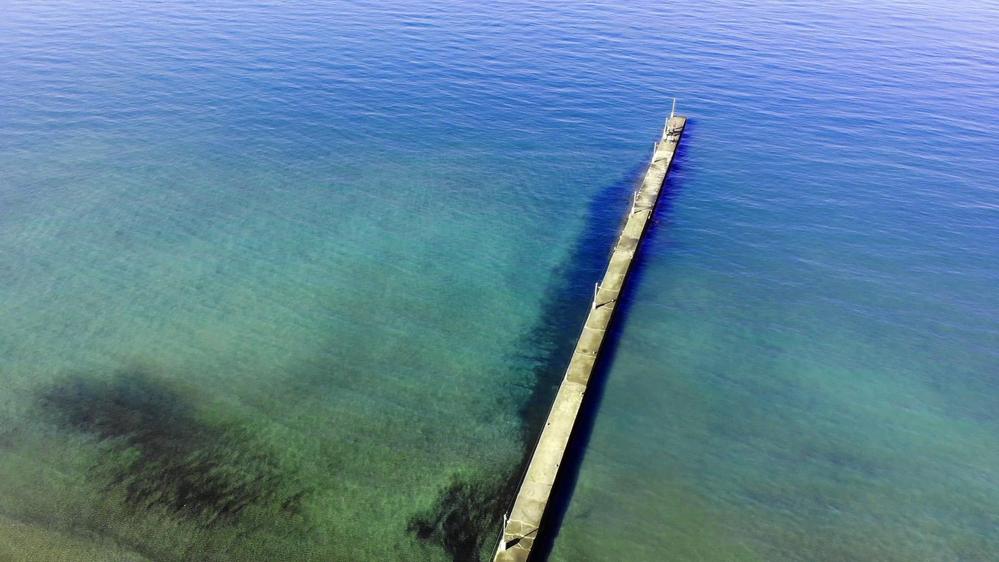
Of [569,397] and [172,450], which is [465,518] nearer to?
[569,397]

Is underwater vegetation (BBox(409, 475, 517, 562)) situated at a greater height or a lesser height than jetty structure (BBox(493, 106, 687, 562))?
lesser

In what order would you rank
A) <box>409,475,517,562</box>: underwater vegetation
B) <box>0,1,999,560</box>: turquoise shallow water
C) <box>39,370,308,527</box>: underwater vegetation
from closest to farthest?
<box>409,475,517,562</box>: underwater vegetation, <box>39,370,308,527</box>: underwater vegetation, <box>0,1,999,560</box>: turquoise shallow water

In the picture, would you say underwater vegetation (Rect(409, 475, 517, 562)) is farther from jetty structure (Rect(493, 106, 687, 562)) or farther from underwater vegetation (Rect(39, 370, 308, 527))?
underwater vegetation (Rect(39, 370, 308, 527))

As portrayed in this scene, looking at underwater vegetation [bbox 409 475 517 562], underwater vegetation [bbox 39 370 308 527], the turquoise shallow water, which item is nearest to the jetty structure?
underwater vegetation [bbox 409 475 517 562]

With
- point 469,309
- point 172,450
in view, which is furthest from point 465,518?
point 469,309

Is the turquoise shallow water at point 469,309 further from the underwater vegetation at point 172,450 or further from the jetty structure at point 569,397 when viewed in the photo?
the jetty structure at point 569,397
